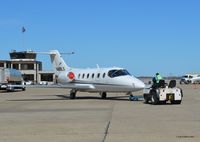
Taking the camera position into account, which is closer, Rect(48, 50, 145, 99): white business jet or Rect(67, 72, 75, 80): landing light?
Rect(48, 50, 145, 99): white business jet

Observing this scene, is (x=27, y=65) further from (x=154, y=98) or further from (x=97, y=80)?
(x=154, y=98)

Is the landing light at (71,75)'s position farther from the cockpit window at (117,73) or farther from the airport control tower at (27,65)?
the airport control tower at (27,65)

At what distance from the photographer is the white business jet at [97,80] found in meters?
33.3

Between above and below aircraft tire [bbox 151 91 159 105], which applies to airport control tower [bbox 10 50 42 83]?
above

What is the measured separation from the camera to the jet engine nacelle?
38959 mm

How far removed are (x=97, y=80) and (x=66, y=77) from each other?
14.3ft

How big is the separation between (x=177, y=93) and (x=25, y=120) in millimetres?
11803

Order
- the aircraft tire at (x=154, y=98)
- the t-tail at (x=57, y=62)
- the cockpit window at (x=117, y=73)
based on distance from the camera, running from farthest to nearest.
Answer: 1. the t-tail at (x=57, y=62)
2. the cockpit window at (x=117, y=73)
3. the aircraft tire at (x=154, y=98)

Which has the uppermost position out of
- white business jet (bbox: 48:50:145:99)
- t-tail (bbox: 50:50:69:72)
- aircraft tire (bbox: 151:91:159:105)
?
t-tail (bbox: 50:50:69:72)

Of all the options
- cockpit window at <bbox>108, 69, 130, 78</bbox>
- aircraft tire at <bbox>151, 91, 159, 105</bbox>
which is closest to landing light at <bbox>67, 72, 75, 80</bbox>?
cockpit window at <bbox>108, 69, 130, 78</bbox>

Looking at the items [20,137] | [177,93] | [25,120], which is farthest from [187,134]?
[177,93]

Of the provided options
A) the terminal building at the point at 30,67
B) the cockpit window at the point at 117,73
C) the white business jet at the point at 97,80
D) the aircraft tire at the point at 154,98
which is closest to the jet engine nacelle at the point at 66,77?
the white business jet at the point at 97,80

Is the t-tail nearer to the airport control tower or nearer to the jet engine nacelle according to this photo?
the jet engine nacelle

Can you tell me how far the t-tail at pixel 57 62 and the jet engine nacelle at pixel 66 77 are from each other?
1525 mm
